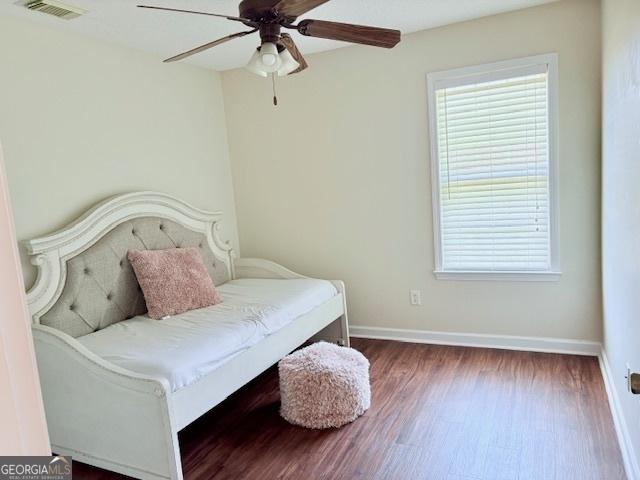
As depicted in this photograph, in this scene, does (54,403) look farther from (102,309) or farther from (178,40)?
(178,40)

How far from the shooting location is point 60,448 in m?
2.25

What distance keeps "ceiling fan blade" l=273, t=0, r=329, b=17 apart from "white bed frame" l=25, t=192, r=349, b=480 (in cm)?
157

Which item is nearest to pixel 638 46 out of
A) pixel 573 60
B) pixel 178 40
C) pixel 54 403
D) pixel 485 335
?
pixel 573 60

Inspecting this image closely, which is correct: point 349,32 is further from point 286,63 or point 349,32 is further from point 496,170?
point 496,170

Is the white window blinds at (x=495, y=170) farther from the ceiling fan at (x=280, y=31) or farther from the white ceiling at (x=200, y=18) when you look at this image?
the ceiling fan at (x=280, y=31)

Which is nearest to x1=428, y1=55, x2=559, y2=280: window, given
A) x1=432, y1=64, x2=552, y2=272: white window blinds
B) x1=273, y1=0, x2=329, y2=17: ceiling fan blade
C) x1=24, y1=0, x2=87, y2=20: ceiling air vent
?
x1=432, y1=64, x2=552, y2=272: white window blinds

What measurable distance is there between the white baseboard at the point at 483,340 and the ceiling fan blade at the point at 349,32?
222 cm

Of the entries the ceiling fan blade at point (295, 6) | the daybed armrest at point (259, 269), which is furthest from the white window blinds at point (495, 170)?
the ceiling fan blade at point (295, 6)

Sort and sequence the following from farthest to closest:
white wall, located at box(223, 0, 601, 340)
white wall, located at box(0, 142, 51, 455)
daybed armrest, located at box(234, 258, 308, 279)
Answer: daybed armrest, located at box(234, 258, 308, 279) → white wall, located at box(223, 0, 601, 340) → white wall, located at box(0, 142, 51, 455)

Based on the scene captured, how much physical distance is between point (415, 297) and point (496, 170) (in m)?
1.11

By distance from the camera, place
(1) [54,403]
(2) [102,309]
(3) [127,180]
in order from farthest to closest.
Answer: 1. (3) [127,180]
2. (2) [102,309]
3. (1) [54,403]

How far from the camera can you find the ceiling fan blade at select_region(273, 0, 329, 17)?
5.77ft

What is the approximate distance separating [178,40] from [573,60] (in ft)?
8.23

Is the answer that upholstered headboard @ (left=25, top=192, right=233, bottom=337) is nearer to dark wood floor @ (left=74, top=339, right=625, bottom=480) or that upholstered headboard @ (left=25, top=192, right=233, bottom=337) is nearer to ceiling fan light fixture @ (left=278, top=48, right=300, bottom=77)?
dark wood floor @ (left=74, top=339, right=625, bottom=480)
